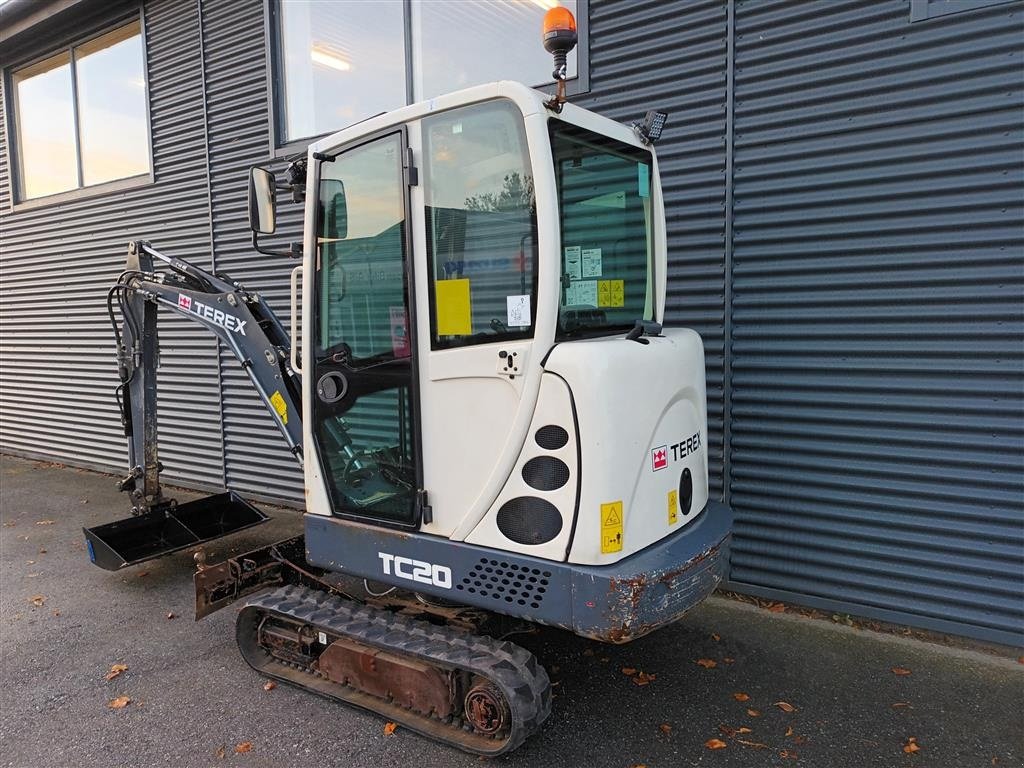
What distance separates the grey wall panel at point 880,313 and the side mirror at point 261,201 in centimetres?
298

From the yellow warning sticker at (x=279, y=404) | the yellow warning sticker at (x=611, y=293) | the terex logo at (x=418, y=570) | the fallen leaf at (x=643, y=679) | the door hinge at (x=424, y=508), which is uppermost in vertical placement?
the yellow warning sticker at (x=611, y=293)

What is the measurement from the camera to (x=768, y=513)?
4.54m

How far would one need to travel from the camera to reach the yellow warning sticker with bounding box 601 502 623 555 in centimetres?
273

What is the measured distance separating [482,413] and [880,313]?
8.88 ft

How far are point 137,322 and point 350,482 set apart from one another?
2728mm

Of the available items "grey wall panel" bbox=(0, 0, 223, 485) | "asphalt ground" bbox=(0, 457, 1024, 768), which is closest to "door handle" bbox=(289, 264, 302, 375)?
"asphalt ground" bbox=(0, 457, 1024, 768)

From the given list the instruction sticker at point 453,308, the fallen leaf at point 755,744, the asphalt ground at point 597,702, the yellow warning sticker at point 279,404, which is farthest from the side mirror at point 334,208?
the fallen leaf at point 755,744

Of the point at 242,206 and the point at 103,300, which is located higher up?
the point at 242,206

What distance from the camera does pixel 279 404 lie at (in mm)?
4262

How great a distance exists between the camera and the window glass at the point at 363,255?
316 cm

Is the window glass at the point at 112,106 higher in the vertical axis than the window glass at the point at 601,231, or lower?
higher

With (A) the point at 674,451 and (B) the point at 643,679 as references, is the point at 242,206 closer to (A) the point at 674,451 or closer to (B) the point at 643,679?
(A) the point at 674,451

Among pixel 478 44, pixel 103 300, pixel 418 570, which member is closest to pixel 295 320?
pixel 418 570

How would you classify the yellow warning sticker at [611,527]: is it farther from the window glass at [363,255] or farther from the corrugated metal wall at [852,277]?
the corrugated metal wall at [852,277]
